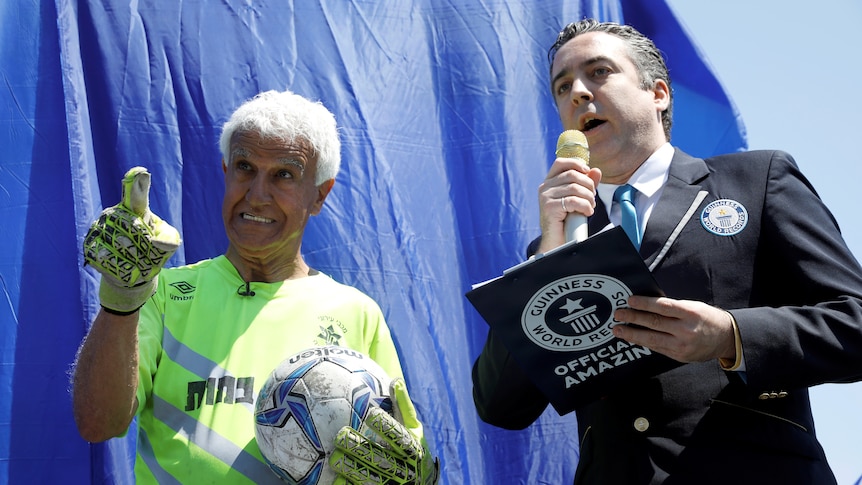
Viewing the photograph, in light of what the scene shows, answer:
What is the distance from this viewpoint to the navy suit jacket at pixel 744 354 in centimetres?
225

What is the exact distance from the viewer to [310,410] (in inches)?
107

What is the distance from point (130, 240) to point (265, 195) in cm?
90

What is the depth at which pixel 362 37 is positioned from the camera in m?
4.49

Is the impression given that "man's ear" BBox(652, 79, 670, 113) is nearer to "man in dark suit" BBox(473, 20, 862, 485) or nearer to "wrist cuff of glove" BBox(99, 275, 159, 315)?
"man in dark suit" BBox(473, 20, 862, 485)

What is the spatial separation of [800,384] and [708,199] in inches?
24.0

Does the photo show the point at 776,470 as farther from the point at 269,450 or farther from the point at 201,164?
the point at 201,164

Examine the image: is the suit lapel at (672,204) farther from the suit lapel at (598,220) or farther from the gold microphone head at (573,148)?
the gold microphone head at (573,148)

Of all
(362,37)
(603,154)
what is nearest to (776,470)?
(603,154)

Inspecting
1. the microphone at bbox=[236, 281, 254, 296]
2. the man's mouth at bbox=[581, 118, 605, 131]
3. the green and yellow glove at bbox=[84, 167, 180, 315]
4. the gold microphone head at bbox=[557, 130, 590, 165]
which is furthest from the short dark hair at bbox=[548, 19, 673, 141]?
the green and yellow glove at bbox=[84, 167, 180, 315]

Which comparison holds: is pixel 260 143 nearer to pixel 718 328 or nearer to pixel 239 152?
pixel 239 152

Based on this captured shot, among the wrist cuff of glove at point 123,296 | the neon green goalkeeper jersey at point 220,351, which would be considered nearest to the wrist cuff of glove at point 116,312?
the wrist cuff of glove at point 123,296

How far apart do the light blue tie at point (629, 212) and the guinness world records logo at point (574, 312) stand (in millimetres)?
379

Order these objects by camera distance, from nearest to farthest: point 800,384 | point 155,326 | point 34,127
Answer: point 800,384 < point 155,326 < point 34,127

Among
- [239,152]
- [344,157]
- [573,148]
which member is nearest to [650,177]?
[573,148]
